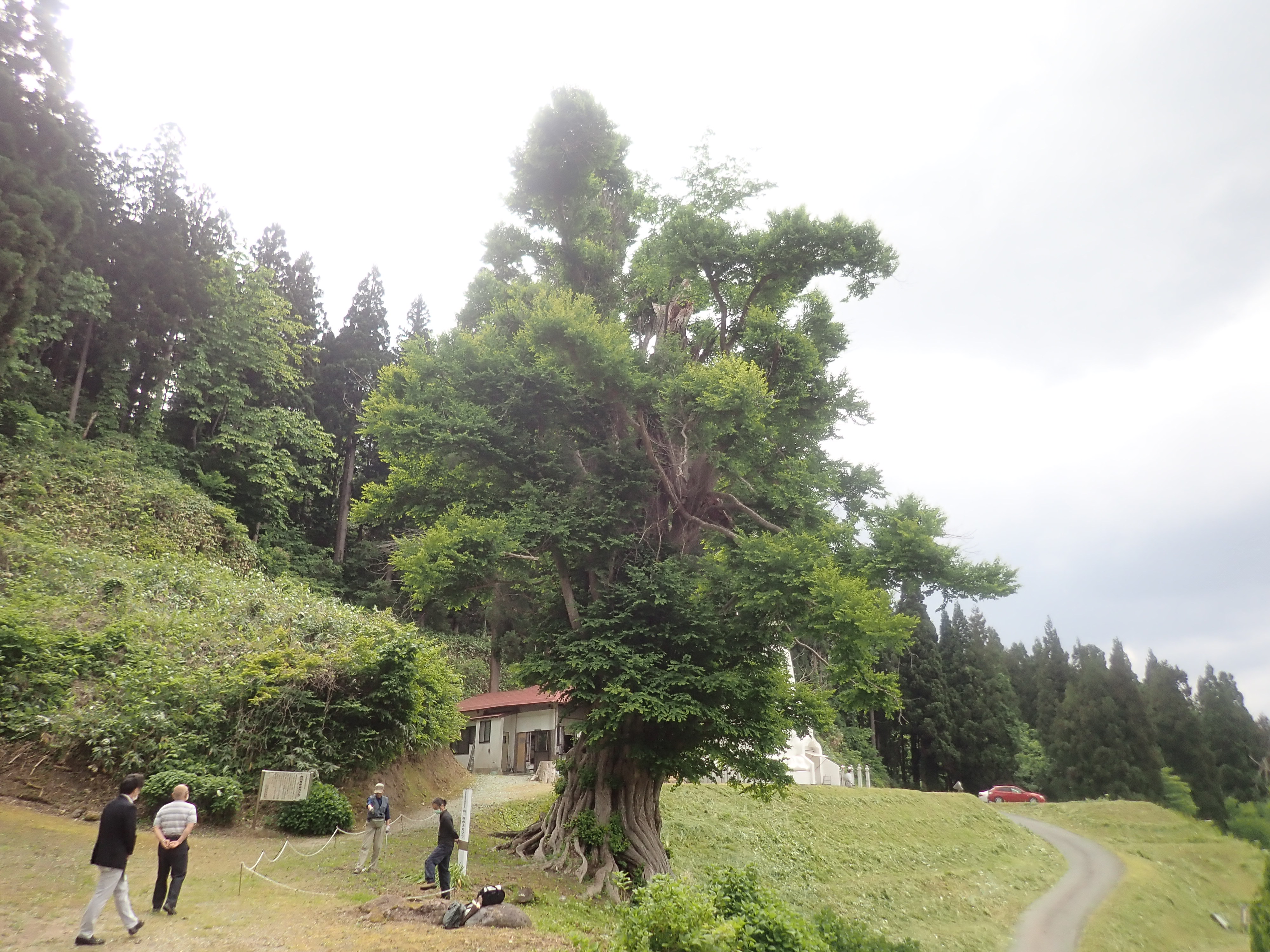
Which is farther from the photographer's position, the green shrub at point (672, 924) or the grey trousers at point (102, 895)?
the grey trousers at point (102, 895)

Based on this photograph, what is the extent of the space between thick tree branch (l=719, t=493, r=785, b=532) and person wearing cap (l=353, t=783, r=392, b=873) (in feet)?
28.9

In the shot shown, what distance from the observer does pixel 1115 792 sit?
13453 mm

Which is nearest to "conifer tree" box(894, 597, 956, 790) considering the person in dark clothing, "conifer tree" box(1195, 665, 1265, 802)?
"conifer tree" box(1195, 665, 1265, 802)

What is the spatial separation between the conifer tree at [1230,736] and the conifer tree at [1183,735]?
0.11 m

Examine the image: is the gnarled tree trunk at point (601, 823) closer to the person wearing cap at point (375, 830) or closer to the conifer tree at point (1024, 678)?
the person wearing cap at point (375, 830)

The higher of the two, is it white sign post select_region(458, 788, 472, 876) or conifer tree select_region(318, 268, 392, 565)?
conifer tree select_region(318, 268, 392, 565)

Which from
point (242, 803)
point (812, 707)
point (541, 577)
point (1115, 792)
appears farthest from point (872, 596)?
point (242, 803)

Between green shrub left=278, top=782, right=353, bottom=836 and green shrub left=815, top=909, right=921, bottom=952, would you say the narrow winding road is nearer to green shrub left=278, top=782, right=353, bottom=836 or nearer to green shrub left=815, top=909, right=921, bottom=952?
green shrub left=815, top=909, right=921, bottom=952

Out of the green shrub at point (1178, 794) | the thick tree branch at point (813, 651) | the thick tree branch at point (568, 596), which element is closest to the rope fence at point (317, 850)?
the thick tree branch at point (568, 596)

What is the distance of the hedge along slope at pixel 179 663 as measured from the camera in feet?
48.7

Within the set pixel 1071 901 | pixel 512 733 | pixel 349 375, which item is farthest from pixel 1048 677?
pixel 349 375

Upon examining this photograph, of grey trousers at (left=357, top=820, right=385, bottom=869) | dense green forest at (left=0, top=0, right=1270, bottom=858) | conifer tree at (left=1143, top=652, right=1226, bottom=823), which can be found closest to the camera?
conifer tree at (left=1143, top=652, right=1226, bottom=823)

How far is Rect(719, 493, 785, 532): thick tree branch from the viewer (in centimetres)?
1559

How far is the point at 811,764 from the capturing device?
3073cm
